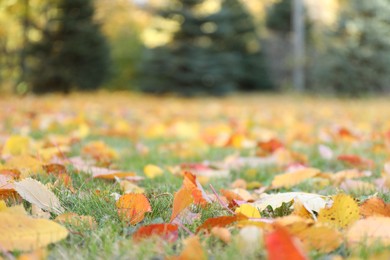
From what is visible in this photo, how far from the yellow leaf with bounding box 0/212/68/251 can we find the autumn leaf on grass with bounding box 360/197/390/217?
0.76 m

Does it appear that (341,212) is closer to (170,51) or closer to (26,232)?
(26,232)

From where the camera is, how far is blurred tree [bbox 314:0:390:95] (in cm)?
1499

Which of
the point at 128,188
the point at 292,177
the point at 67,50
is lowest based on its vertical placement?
the point at 292,177

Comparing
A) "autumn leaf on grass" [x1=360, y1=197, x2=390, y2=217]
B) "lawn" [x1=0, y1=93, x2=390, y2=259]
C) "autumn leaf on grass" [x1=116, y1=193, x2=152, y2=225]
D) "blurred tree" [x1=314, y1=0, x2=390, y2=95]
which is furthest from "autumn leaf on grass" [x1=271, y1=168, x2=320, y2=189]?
"blurred tree" [x1=314, y1=0, x2=390, y2=95]

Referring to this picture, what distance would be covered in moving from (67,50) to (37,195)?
13599 mm

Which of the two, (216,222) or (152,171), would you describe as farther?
(152,171)

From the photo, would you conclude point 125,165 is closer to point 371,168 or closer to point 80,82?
point 371,168

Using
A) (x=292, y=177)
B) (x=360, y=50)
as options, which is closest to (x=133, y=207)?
(x=292, y=177)

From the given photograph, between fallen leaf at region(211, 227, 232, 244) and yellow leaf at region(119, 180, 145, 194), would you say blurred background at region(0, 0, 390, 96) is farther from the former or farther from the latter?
fallen leaf at region(211, 227, 232, 244)

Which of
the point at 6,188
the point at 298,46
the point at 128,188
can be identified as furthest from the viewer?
the point at 298,46

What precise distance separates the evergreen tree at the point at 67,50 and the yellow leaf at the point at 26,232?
13379mm

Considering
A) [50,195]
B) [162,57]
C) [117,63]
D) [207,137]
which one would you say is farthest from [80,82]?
[50,195]

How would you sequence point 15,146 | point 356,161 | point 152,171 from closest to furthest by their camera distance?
point 152,171
point 15,146
point 356,161

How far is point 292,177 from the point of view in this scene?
2.02 m
